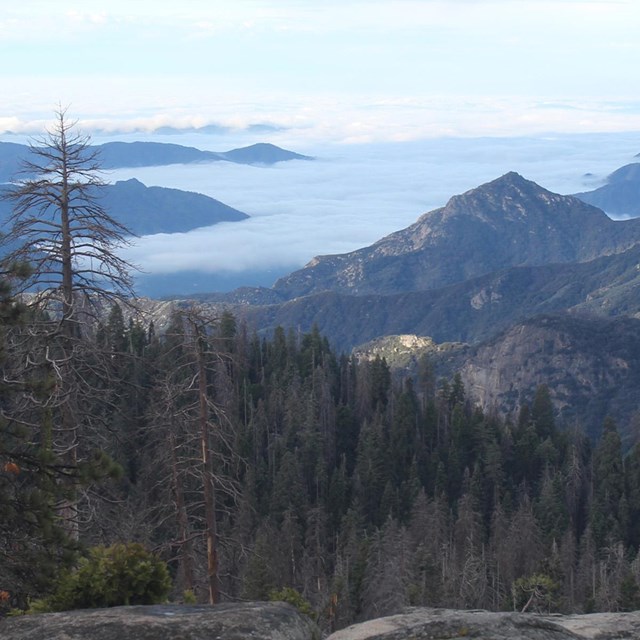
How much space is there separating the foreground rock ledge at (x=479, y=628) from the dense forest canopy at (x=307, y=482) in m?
5.62

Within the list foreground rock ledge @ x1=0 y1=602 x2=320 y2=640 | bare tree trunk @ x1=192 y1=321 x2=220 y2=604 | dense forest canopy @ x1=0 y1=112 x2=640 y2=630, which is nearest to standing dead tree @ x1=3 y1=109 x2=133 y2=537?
dense forest canopy @ x1=0 y1=112 x2=640 y2=630

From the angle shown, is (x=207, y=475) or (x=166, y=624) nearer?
(x=166, y=624)

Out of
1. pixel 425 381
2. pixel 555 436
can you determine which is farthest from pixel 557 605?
pixel 425 381

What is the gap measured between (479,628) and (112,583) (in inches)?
252

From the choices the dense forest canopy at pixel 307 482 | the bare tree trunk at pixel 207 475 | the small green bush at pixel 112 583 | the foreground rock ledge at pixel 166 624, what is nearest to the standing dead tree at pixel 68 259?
the dense forest canopy at pixel 307 482

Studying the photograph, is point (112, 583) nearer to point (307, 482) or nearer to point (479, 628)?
point (479, 628)

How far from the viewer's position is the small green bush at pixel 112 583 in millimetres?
15109

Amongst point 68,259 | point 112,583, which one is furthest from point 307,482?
point 112,583

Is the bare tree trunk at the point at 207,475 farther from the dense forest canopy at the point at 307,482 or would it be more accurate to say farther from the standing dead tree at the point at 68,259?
the standing dead tree at the point at 68,259

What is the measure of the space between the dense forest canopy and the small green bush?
2.05 feet

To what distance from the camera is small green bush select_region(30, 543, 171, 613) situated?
595 inches

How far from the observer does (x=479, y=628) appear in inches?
519

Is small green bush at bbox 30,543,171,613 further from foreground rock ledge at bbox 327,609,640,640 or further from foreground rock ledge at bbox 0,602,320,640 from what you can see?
foreground rock ledge at bbox 327,609,640,640

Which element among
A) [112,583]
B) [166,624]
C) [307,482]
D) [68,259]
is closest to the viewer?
[166,624]
